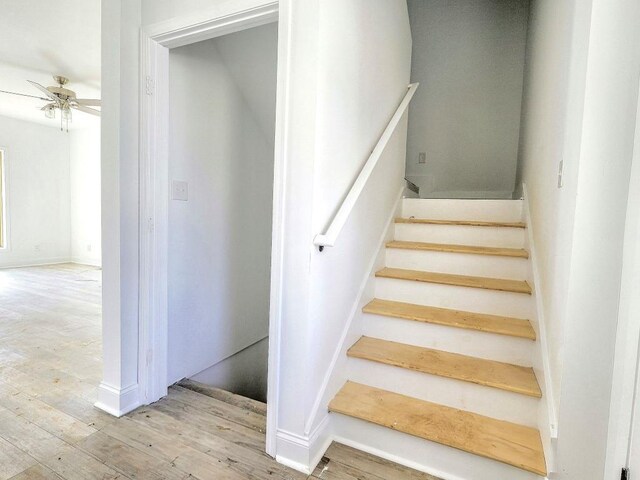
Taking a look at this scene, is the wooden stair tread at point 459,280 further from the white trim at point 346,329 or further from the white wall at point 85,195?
the white wall at point 85,195

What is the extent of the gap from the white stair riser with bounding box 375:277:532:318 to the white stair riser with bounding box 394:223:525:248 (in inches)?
21.8

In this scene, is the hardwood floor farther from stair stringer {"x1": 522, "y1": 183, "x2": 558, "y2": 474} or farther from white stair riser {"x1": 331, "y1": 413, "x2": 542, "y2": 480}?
stair stringer {"x1": 522, "y1": 183, "x2": 558, "y2": 474}

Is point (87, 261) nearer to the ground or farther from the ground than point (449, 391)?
nearer to the ground

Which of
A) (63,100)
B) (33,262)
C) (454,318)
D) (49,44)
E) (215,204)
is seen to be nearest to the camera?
(454,318)

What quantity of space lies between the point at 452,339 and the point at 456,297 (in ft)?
0.90

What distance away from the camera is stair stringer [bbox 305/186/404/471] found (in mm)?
1381

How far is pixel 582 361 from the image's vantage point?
39.9 inches

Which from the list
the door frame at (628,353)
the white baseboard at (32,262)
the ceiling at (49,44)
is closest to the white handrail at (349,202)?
the door frame at (628,353)

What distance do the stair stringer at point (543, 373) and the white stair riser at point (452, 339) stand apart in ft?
0.24

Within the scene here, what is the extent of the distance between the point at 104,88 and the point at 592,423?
2.47 meters

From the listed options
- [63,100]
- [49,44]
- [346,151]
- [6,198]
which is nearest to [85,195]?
[6,198]

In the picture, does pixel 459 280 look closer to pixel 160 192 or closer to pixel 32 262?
pixel 160 192

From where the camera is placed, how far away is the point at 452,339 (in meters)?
1.65

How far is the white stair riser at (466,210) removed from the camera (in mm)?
2400
